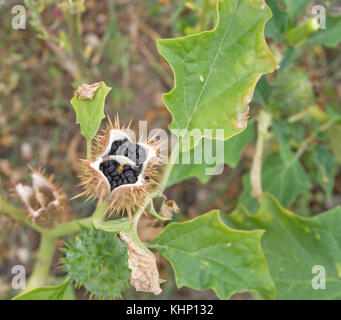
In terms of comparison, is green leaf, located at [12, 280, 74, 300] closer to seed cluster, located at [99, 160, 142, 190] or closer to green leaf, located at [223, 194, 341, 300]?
seed cluster, located at [99, 160, 142, 190]

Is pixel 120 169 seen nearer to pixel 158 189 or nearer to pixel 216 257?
pixel 158 189

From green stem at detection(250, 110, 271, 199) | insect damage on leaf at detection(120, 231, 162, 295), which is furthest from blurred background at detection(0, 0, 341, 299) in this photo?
insect damage on leaf at detection(120, 231, 162, 295)

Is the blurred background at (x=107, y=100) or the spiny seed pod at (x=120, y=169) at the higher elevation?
the blurred background at (x=107, y=100)

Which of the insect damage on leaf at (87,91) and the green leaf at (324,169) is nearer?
the insect damage on leaf at (87,91)

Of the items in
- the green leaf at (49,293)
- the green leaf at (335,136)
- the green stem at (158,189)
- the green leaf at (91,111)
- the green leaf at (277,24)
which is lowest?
the green leaf at (49,293)

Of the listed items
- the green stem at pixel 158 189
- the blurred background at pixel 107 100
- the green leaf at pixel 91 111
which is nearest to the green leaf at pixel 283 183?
the blurred background at pixel 107 100

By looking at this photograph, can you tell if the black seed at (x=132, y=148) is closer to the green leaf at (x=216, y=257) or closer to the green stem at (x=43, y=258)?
the green leaf at (x=216, y=257)
